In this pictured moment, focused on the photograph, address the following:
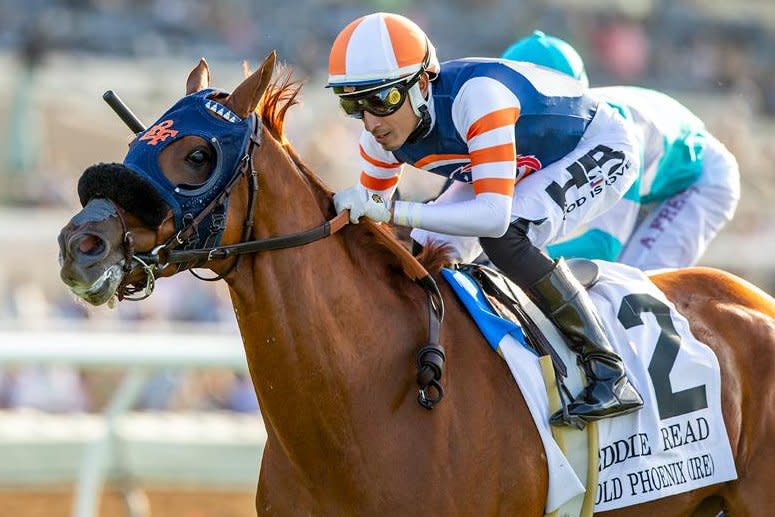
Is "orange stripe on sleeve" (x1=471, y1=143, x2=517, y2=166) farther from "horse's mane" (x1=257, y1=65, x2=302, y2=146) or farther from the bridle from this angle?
"horse's mane" (x1=257, y1=65, x2=302, y2=146)

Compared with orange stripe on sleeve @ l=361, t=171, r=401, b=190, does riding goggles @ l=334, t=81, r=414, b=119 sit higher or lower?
lower

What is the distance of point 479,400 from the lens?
3703 millimetres

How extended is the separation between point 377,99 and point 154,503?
11.4ft

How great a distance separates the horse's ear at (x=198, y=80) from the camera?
12.1 ft

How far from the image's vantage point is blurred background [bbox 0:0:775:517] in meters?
5.80

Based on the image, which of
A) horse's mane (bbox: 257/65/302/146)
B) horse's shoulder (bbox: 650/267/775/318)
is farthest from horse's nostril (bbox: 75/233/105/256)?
horse's shoulder (bbox: 650/267/775/318)

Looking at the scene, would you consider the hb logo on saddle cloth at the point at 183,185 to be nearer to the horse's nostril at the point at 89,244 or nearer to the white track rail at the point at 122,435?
the horse's nostril at the point at 89,244

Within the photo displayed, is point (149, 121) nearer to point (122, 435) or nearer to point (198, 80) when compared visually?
point (122, 435)

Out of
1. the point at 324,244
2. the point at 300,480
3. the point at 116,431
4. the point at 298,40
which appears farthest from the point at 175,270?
the point at 298,40

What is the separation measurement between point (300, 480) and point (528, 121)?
1324 millimetres

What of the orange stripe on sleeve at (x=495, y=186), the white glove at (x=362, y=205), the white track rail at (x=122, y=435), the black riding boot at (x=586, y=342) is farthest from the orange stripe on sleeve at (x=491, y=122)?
the white track rail at (x=122, y=435)

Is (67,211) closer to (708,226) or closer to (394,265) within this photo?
(708,226)

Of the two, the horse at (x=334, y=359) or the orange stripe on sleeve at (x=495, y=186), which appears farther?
the orange stripe on sleeve at (x=495, y=186)

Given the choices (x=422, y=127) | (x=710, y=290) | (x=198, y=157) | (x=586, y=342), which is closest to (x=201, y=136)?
(x=198, y=157)
